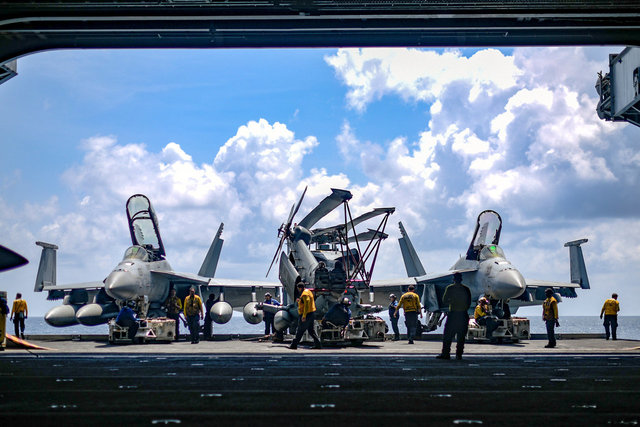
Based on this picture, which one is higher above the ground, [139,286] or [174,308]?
[139,286]

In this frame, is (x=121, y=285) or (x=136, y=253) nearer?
(x=121, y=285)

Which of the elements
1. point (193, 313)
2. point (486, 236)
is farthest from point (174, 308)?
point (486, 236)

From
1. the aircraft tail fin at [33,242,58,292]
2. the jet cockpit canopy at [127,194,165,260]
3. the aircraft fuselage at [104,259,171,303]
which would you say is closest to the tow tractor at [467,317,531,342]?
the aircraft fuselage at [104,259,171,303]

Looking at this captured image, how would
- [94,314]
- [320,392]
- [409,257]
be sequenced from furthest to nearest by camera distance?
[409,257], [94,314], [320,392]

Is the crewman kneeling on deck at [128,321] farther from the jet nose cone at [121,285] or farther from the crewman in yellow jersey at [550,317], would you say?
the crewman in yellow jersey at [550,317]

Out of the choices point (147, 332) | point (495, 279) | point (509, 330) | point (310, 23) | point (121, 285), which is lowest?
point (147, 332)

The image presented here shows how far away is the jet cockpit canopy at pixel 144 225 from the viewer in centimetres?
2388

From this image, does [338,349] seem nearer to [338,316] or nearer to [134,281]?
[338,316]

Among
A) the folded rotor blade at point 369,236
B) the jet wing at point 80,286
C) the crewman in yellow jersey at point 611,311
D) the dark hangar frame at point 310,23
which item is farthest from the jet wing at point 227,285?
the crewman in yellow jersey at point 611,311

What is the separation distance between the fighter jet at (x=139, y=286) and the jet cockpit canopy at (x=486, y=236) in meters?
9.04

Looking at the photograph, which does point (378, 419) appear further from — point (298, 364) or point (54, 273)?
point (54, 273)

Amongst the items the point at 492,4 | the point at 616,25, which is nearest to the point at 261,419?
the point at 492,4

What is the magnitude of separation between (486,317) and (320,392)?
14921 millimetres

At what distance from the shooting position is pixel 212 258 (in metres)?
35.1
